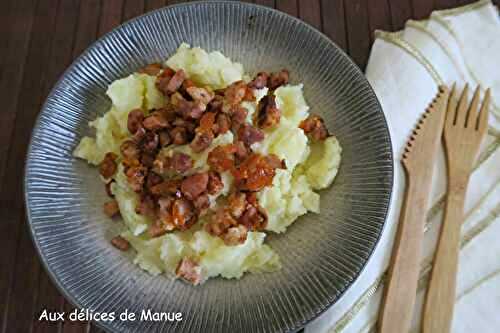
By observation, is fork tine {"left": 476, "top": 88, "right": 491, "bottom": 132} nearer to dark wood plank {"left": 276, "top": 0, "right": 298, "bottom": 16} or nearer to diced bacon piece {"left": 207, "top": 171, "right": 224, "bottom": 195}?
dark wood plank {"left": 276, "top": 0, "right": 298, "bottom": 16}

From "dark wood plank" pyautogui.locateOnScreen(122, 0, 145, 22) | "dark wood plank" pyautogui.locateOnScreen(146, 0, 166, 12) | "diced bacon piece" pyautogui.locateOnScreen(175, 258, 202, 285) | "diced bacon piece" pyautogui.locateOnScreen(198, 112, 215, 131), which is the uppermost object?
"dark wood plank" pyautogui.locateOnScreen(146, 0, 166, 12)

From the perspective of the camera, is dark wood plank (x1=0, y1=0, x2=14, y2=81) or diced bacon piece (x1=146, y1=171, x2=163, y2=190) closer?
diced bacon piece (x1=146, y1=171, x2=163, y2=190)

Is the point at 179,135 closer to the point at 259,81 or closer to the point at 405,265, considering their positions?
the point at 259,81

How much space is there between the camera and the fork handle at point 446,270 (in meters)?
2.13

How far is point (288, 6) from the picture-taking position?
2.97m

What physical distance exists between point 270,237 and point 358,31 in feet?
4.45

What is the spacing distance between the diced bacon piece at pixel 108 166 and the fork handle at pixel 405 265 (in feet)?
4.23

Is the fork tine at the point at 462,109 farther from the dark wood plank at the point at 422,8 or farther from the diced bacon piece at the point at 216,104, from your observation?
the diced bacon piece at the point at 216,104

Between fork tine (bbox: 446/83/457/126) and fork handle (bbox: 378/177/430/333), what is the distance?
33 cm

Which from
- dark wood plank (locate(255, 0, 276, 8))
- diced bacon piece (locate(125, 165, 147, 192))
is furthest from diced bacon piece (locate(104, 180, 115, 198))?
dark wood plank (locate(255, 0, 276, 8))

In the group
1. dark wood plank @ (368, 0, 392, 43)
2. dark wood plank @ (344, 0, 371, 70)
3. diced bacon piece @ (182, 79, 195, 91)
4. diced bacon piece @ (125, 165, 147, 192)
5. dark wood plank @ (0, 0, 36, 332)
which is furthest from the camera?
dark wood plank @ (368, 0, 392, 43)

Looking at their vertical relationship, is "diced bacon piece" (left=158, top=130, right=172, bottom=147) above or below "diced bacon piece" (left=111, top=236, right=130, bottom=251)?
above

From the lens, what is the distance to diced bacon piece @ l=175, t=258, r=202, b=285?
2029 mm

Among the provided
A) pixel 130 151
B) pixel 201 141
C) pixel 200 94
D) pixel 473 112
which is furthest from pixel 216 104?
pixel 473 112
